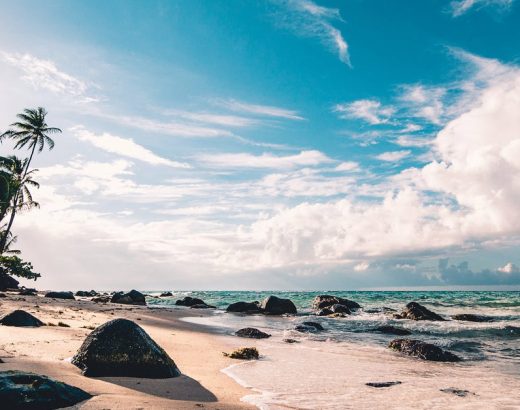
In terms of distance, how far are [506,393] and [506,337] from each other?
1334cm

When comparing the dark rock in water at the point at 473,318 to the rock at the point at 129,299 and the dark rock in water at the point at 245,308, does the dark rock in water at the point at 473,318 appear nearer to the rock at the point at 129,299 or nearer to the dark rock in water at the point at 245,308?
the dark rock in water at the point at 245,308

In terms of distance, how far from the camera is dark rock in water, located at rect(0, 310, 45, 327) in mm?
11961

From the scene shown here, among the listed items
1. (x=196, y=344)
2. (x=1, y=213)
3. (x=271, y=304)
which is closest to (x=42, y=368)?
(x=196, y=344)

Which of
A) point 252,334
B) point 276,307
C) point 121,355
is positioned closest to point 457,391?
point 121,355

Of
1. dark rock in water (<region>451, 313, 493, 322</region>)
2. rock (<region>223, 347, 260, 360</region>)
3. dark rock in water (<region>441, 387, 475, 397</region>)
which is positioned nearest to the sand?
rock (<region>223, 347, 260, 360</region>)

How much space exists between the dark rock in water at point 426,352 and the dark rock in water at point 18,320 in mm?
12679

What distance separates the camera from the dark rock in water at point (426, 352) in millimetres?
13164

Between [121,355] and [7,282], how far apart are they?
47351mm

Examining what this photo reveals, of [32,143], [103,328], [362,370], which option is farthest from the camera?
[32,143]

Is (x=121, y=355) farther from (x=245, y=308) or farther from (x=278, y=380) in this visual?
(x=245, y=308)

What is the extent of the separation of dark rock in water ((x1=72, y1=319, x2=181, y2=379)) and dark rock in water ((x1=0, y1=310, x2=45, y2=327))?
5.71 m

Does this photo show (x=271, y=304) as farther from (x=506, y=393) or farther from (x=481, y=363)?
(x=506, y=393)

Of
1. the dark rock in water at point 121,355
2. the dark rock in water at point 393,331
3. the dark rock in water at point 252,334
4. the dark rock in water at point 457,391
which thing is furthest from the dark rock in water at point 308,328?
the dark rock in water at point 121,355

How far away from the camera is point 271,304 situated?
115ft
